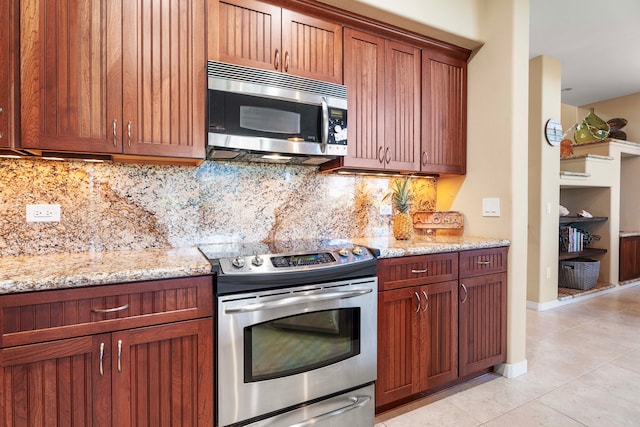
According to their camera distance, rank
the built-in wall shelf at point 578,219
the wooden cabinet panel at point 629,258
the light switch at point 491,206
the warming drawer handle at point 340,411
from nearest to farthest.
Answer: the warming drawer handle at point 340,411 < the light switch at point 491,206 < the built-in wall shelf at point 578,219 < the wooden cabinet panel at point 629,258

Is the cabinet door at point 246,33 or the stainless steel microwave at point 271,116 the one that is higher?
the cabinet door at point 246,33

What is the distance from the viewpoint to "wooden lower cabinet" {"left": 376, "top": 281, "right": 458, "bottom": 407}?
6.27 feet

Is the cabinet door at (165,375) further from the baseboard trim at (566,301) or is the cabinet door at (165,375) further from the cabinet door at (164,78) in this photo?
the baseboard trim at (566,301)

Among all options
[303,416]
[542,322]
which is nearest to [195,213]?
[303,416]

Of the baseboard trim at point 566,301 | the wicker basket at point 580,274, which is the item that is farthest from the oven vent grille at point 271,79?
the wicker basket at point 580,274

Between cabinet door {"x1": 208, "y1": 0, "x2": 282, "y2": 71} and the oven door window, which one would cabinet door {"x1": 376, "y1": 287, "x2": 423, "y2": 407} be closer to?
the oven door window

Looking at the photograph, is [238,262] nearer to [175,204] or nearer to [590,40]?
[175,204]

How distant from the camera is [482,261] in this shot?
2264mm

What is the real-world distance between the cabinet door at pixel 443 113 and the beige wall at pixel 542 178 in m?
1.80

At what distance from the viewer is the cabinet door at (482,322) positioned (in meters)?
2.20

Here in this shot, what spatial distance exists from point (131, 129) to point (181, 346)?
1.05m

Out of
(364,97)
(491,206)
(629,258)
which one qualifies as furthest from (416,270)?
(629,258)

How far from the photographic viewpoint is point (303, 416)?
1.66 m

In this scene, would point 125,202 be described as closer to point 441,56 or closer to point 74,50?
point 74,50
